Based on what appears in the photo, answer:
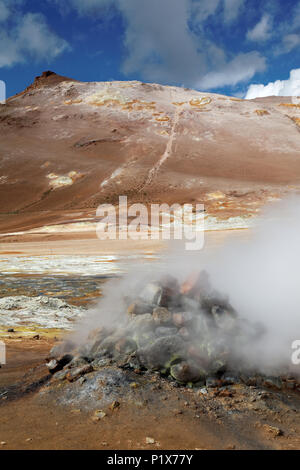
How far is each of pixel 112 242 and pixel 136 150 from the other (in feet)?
114

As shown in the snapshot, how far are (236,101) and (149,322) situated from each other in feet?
254

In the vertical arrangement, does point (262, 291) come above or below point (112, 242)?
below

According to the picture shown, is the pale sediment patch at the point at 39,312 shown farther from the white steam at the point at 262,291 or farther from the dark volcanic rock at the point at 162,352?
the dark volcanic rock at the point at 162,352

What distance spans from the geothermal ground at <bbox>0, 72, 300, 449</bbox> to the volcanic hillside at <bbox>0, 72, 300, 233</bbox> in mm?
297

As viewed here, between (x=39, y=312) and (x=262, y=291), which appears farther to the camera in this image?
(x=39, y=312)

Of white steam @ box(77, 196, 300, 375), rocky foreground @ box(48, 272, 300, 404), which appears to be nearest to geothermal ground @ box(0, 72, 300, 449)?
rocky foreground @ box(48, 272, 300, 404)

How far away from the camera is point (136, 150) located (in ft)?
183

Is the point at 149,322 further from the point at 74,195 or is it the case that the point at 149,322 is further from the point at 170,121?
the point at 170,121

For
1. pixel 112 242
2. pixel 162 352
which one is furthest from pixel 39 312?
pixel 112 242

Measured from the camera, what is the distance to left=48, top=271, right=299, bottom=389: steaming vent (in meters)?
3.49

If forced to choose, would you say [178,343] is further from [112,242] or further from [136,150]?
[136,150]

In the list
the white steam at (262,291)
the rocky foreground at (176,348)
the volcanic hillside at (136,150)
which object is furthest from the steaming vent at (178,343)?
the volcanic hillside at (136,150)

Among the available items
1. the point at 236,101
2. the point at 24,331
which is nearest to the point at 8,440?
the point at 24,331

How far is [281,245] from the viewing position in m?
5.41
